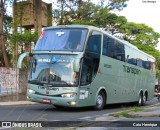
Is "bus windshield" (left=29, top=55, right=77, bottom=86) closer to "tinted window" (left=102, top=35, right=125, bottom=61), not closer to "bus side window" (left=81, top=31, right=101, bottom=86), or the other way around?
"bus side window" (left=81, top=31, right=101, bottom=86)

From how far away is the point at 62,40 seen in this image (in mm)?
17375

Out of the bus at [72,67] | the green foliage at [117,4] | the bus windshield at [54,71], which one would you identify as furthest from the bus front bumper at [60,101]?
the green foliage at [117,4]

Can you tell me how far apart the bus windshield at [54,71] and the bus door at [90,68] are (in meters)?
0.61

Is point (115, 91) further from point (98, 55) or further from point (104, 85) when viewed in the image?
point (98, 55)

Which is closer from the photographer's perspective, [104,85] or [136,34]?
[104,85]

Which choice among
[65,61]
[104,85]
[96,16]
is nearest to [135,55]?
[104,85]

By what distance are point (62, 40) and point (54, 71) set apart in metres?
1.48

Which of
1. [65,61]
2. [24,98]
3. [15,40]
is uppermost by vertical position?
[15,40]

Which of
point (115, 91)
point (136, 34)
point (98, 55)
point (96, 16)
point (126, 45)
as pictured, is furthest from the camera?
point (136, 34)

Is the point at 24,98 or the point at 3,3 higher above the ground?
the point at 3,3

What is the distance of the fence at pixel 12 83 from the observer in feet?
87.7

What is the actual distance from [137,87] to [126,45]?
391cm

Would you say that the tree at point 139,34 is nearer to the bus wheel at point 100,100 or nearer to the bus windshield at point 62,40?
the bus wheel at point 100,100

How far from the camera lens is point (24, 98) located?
28688mm
